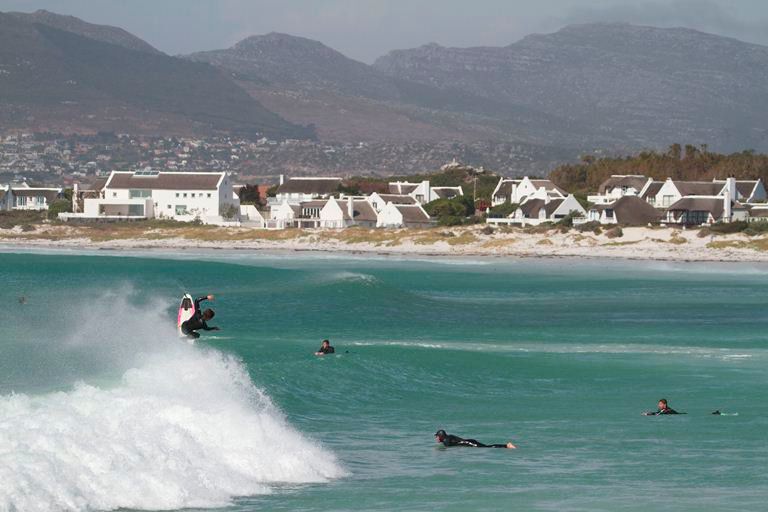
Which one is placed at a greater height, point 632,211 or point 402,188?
point 402,188

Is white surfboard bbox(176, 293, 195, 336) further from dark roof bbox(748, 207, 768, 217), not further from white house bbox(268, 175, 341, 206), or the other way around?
white house bbox(268, 175, 341, 206)

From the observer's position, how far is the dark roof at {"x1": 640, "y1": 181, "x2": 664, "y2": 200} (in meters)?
104

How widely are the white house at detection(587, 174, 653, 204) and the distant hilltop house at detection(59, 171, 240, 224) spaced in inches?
1109

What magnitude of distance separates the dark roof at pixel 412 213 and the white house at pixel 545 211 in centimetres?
526

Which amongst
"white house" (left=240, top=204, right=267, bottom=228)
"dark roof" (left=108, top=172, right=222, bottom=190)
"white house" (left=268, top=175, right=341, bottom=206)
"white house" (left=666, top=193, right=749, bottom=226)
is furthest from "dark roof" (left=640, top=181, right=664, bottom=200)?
"dark roof" (left=108, top=172, right=222, bottom=190)

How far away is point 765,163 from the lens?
120 m

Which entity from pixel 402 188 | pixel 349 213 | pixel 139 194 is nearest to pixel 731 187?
pixel 349 213

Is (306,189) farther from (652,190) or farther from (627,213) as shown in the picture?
(627,213)

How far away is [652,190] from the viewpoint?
10462 centimetres

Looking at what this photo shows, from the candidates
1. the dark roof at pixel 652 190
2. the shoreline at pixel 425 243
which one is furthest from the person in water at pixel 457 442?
the dark roof at pixel 652 190

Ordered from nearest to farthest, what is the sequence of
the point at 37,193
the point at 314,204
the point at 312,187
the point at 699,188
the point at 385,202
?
the point at 699,188 → the point at 385,202 → the point at 314,204 → the point at 37,193 → the point at 312,187

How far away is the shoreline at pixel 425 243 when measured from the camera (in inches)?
3159

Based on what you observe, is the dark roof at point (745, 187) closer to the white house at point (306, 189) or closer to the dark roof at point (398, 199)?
the dark roof at point (398, 199)

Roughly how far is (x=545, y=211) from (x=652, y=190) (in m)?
9.57
